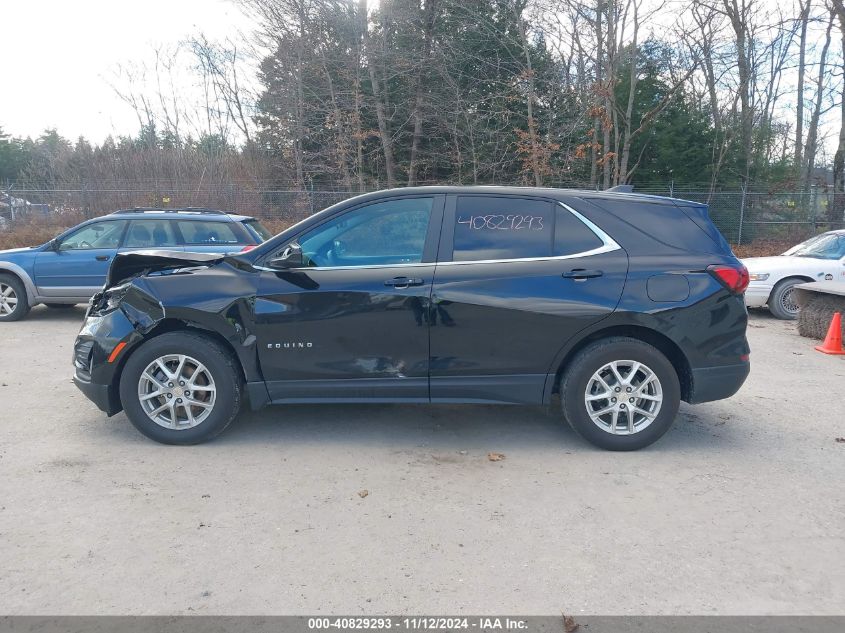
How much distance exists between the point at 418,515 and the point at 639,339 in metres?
2.14

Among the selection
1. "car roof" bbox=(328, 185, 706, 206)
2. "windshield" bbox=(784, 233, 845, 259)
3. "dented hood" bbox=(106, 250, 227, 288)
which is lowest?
"windshield" bbox=(784, 233, 845, 259)

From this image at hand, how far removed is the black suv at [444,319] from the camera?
179 inches

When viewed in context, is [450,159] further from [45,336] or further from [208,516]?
[208,516]

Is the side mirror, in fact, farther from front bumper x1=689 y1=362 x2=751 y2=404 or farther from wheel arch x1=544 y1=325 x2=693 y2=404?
front bumper x1=689 y1=362 x2=751 y2=404

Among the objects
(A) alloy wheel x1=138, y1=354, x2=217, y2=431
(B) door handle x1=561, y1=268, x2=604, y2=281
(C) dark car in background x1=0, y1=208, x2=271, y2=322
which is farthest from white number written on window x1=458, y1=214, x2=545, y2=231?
(C) dark car in background x1=0, y1=208, x2=271, y2=322

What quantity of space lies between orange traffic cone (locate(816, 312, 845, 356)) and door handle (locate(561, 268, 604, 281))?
18.0ft

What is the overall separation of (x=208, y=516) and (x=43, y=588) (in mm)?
883

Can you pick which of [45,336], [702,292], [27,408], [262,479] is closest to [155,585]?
[262,479]

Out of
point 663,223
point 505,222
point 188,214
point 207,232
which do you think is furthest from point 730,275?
point 188,214

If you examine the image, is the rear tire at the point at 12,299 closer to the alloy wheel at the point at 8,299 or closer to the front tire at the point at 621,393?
the alloy wheel at the point at 8,299

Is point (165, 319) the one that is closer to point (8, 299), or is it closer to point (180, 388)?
point (180, 388)

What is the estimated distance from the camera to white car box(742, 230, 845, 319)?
1072 centimetres

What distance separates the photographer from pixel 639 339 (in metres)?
4.69
